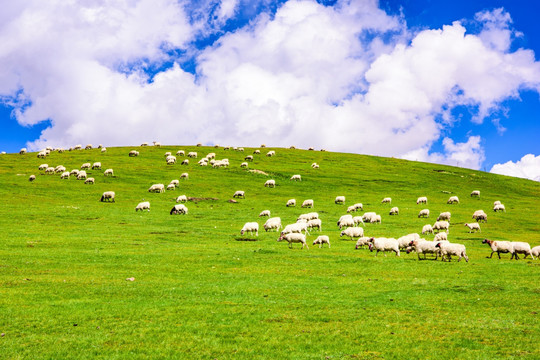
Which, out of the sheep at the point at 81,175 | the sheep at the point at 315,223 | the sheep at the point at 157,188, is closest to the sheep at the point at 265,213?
the sheep at the point at 315,223

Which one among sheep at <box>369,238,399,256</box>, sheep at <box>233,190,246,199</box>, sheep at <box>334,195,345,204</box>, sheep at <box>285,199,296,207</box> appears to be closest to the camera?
sheep at <box>369,238,399,256</box>

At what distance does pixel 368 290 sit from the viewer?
20625 millimetres

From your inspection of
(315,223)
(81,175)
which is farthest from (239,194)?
(81,175)

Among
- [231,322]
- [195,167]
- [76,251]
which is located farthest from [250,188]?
[231,322]

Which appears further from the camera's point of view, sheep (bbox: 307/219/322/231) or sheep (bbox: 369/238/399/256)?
sheep (bbox: 307/219/322/231)

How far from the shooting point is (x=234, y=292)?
20172mm

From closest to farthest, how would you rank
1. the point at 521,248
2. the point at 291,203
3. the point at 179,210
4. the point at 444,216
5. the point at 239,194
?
the point at 521,248, the point at 179,210, the point at 444,216, the point at 291,203, the point at 239,194

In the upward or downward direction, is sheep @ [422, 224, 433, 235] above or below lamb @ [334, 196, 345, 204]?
below

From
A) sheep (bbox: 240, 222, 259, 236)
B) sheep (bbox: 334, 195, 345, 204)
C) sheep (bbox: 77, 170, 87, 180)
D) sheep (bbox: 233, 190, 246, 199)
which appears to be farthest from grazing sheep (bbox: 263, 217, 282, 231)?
sheep (bbox: 77, 170, 87, 180)

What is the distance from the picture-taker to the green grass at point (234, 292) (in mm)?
13094

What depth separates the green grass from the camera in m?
13.1

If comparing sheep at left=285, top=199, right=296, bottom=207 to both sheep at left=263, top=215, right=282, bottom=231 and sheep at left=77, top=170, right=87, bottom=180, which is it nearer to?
sheep at left=263, top=215, right=282, bottom=231

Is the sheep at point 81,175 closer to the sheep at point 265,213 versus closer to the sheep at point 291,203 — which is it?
the sheep at point 291,203

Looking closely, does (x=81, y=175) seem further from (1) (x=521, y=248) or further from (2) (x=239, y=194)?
(1) (x=521, y=248)
